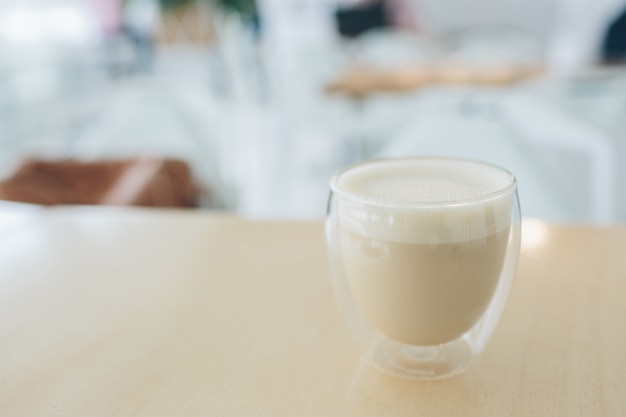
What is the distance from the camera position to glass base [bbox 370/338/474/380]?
1.37 feet

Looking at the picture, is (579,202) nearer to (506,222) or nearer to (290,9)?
(506,222)

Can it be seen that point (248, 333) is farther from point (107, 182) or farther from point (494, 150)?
point (107, 182)

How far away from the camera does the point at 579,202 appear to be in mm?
1419

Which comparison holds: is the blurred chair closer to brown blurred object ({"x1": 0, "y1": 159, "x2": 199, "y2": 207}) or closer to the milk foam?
brown blurred object ({"x1": 0, "y1": 159, "x2": 199, "y2": 207})

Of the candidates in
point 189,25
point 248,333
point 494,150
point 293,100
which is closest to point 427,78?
point 293,100

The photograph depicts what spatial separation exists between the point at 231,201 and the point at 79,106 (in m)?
2.78

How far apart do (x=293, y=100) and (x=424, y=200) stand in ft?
8.11

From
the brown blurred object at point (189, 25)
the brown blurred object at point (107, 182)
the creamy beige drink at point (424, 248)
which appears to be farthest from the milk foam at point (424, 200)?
the brown blurred object at point (189, 25)

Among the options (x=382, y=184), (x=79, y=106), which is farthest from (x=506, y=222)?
(x=79, y=106)

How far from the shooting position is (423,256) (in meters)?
0.39

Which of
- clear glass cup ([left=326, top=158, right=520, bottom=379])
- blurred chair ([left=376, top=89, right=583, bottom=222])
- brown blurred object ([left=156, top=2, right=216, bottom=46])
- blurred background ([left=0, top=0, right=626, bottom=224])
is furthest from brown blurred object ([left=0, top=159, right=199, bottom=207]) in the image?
brown blurred object ([left=156, top=2, right=216, bottom=46])

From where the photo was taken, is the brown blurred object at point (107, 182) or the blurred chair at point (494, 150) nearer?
the blurred chair at point (494, 150)

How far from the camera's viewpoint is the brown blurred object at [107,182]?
1.19 metres

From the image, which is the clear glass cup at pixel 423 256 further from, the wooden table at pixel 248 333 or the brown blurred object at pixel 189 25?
the brown blurred object at pixel 189 25
